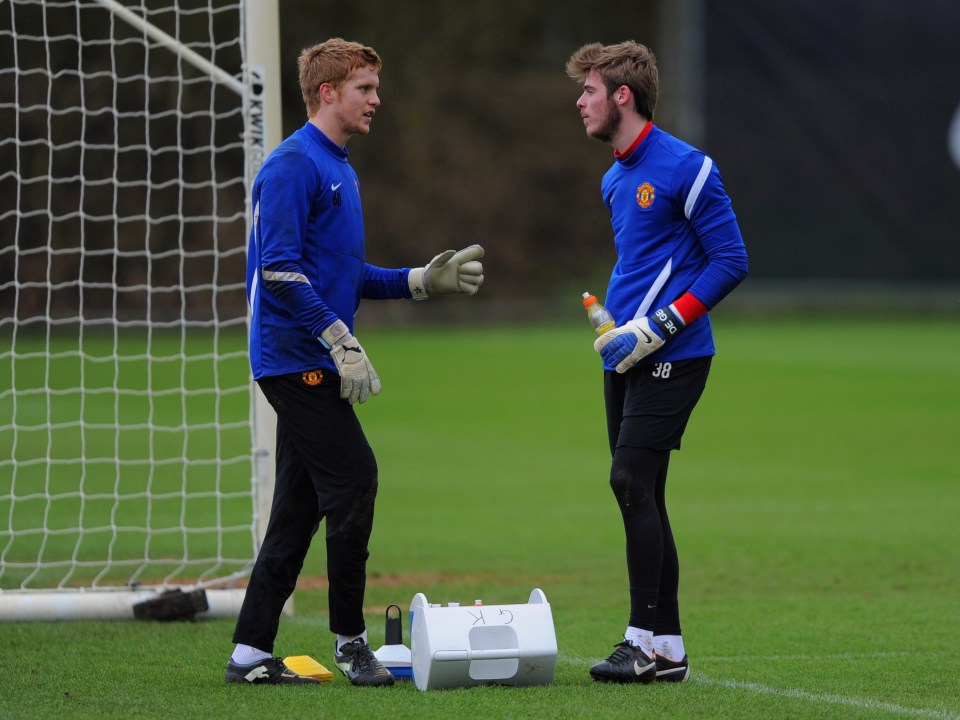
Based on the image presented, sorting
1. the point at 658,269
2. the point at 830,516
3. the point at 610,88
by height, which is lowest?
the point at 830,516

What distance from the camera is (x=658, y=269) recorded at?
523 centimetres

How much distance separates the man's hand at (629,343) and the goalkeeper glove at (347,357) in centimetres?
84

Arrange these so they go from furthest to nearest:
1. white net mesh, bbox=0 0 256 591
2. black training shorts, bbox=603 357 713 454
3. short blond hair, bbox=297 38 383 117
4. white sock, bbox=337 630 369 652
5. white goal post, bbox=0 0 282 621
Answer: white net mesh, bbox=0 0 256 591 < white goal post, bbox=0 0 282 621 < white sock, bbox=337 630 369 652 < black training shorts, bbox=603 357 713 454 < short blond hair, bbox=297 38 383 117

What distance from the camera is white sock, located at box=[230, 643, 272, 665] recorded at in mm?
5176

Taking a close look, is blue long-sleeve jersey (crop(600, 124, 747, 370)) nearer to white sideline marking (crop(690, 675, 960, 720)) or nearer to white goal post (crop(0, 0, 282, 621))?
white sideline marking (crop(690, 675, 960, 720))

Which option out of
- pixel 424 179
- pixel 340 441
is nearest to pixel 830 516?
pixel 340 441

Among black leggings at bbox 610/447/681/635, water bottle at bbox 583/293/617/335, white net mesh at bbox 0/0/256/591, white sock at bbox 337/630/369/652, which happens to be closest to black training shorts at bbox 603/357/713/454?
black leggings at bbox 610/447/681/635

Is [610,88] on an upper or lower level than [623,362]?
upper

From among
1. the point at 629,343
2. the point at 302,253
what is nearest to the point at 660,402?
the point at 629,343

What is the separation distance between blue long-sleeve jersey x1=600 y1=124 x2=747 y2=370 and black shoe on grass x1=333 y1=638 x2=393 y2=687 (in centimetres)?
149

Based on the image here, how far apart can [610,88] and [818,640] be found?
2.55 metres

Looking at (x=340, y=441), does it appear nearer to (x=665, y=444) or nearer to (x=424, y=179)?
(x=665, y=444)

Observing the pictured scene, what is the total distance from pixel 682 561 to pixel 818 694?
344 cm

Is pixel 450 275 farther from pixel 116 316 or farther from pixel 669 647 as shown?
pixel 116 316
